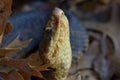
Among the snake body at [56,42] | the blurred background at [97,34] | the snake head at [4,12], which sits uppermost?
the snake head at [4,12]

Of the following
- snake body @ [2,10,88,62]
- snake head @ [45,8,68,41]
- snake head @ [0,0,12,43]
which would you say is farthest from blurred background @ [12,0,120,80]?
snake head @ [0,0,12,43]

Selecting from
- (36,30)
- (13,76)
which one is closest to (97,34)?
(36,30)

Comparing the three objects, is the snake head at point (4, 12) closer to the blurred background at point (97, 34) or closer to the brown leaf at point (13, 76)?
the brown leaf at point (13, 76)

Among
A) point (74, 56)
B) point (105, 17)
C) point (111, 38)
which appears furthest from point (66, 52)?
point (105, 17)

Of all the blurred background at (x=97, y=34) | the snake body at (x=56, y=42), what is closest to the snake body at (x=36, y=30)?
the blurred background at (x=97, y=34)

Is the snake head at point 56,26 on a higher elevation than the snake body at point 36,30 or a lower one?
higher

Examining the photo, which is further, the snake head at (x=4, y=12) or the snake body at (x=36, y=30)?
the snake body at (x=36, y=30)

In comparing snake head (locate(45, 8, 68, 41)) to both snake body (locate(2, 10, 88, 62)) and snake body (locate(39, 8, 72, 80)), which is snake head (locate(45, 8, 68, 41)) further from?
snake body (locate(2, 10, 88, 62))
